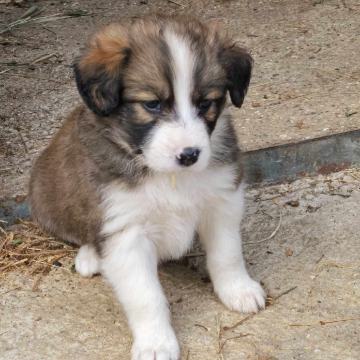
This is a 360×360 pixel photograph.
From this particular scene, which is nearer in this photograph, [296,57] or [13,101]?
[13,101]

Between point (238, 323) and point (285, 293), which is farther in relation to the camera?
point (285, 293)

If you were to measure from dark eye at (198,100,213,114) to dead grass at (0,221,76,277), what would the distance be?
1520mm

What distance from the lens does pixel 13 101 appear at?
21.8 ft

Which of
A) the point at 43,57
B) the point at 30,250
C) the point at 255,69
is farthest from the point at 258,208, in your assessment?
the point at 43,57

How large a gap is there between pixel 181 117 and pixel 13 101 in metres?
3.21

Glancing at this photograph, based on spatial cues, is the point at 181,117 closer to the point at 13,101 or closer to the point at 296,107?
the point at 296,107

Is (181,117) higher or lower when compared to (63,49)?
higher

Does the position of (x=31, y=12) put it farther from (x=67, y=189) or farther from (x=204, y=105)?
(x=204, y=105)

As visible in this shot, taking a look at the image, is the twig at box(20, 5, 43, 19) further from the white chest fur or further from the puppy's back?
the white chest fur

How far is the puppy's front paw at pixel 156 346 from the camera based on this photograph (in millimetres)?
4023

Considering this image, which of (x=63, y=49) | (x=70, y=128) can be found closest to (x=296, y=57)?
(x=63, y=49)

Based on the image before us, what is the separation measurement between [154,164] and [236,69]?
653 millimetres

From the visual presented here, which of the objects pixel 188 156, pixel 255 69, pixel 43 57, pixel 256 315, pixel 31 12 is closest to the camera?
pixel 188 156

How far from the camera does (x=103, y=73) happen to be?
3846 mm
